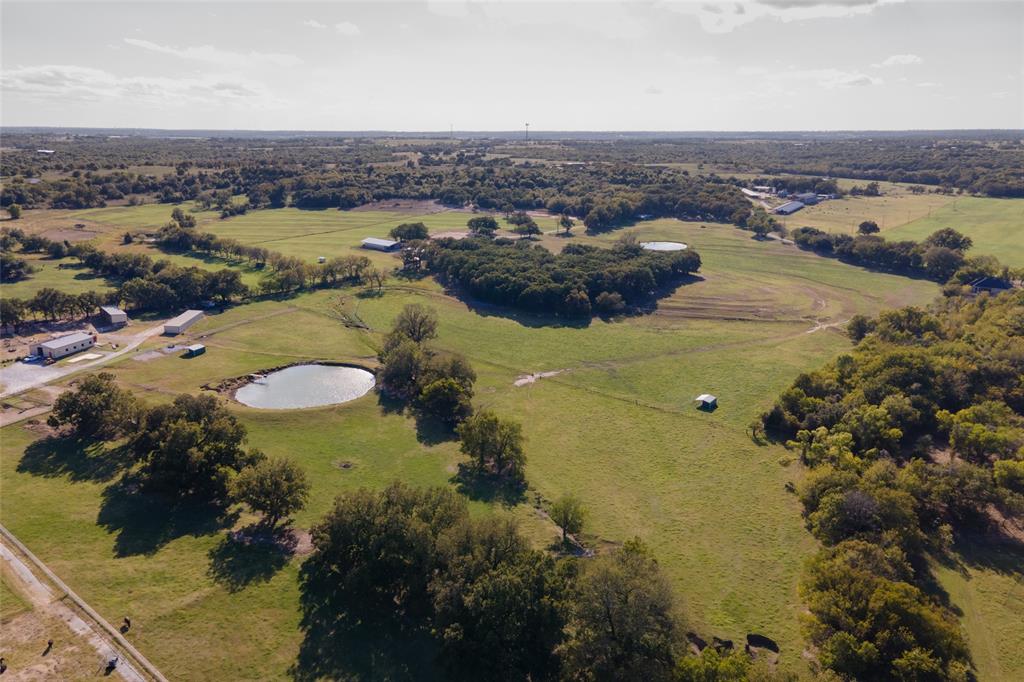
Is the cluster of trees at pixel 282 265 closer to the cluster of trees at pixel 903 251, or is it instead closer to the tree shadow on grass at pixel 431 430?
the tree shadow on grass at pixel 431 430

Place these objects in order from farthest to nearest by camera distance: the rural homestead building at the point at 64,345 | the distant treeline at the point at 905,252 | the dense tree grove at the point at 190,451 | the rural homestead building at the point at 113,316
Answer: the distant treeline at the point at 905,252 < the rural homestead building at the point at 113,316 < the rural homestead building at the point at 64,345 < the dense tree grove at the point at 190,451

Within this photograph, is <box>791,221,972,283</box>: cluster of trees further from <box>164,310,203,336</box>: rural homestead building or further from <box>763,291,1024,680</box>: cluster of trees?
<box>164,310,203,336</box>: rural homestead building

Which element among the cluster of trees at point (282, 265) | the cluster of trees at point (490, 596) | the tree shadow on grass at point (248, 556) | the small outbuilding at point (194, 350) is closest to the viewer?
the cluster of trees at point (490, 596)

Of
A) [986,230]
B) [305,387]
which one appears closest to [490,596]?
[305,387]

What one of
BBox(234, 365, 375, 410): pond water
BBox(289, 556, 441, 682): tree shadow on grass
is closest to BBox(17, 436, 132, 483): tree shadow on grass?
BBox(234, 365, 375, 410): pond water

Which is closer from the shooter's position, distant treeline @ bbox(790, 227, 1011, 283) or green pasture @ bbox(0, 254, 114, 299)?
green pasture @ bbox(0, 254, 114, 299)

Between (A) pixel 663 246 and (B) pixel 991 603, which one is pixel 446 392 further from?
(A) pixel 663 246

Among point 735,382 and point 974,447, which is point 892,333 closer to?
point 735,382

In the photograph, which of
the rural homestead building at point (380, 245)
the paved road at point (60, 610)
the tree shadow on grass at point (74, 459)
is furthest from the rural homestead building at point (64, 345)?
the rural homestead building at point (380, 245)
